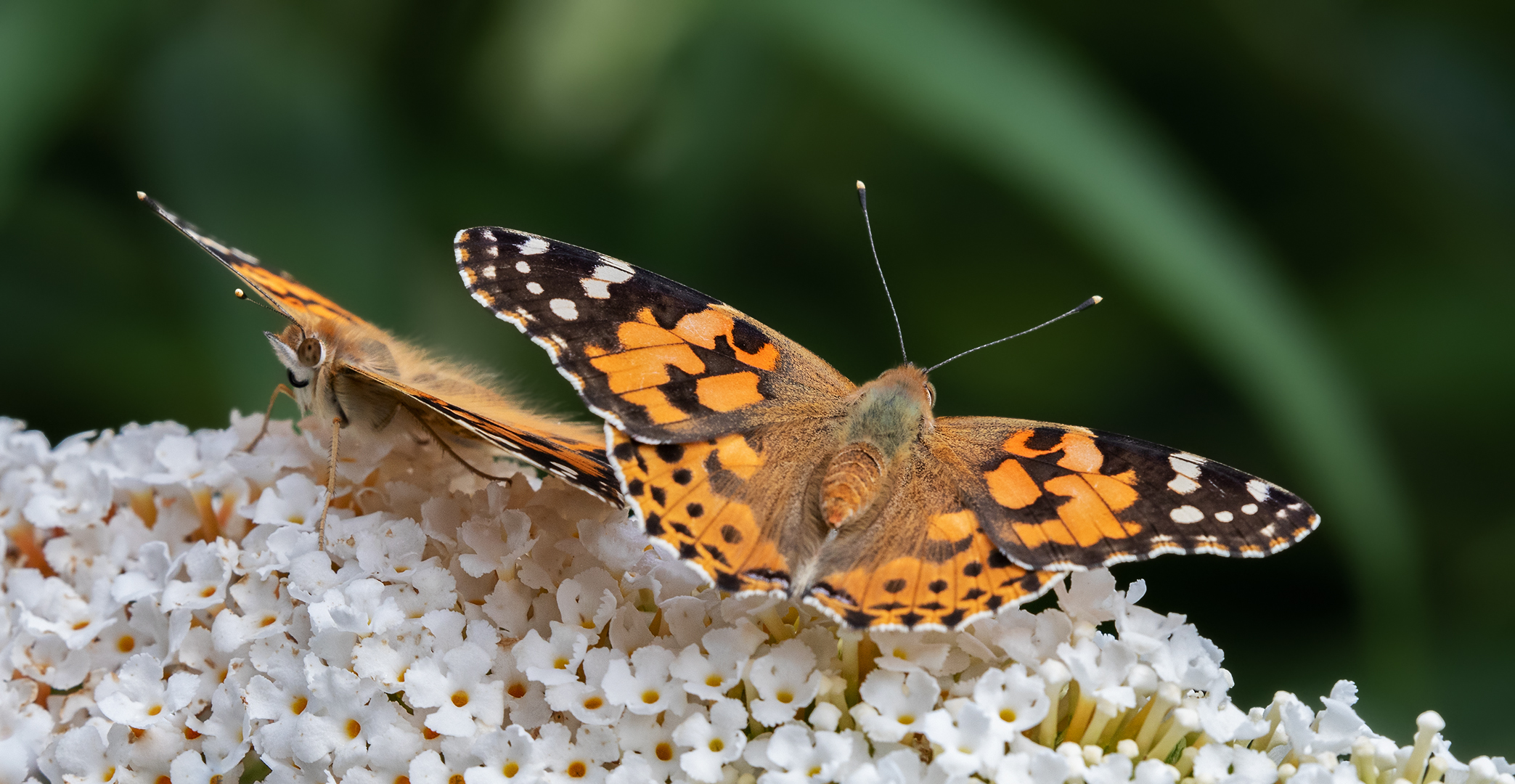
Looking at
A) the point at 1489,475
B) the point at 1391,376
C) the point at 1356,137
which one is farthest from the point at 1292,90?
the point at 1489,475

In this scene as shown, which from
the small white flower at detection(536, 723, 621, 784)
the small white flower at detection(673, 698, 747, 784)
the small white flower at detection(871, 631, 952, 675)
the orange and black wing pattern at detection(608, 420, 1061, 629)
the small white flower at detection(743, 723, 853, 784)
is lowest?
the small white flower at detection(536, 723, 621, 784)

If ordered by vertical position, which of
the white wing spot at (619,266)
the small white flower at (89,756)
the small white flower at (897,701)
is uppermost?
the white wing spot at (619,266)

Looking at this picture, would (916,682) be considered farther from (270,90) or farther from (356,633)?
(270,90)

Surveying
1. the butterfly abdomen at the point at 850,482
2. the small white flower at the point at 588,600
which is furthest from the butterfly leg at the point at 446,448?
the butterfly abdomen at the point at 850,482

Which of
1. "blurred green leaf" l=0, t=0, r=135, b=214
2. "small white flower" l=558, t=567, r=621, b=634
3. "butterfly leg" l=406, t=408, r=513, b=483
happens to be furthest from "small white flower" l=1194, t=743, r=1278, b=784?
"blurred green leaf" l=0, t=0, r=135, b=214

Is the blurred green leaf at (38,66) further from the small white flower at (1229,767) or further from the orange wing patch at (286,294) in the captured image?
the small white flower at (1229,767)

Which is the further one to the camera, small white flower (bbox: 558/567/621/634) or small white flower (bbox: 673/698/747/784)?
small white flower (bbox: 558/567/621/634)

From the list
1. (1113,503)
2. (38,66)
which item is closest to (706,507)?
(1113,503)

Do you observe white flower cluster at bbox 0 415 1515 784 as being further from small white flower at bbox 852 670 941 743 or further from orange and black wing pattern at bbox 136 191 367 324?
orange and black wing pattern at bbox 136 191 367 324
